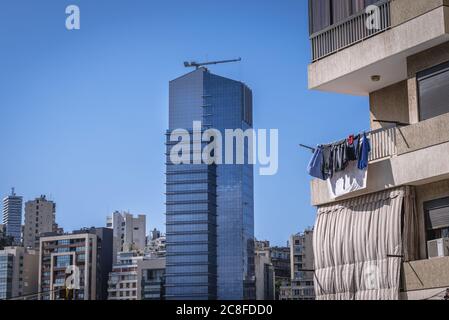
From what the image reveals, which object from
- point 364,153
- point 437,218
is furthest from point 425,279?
point 364,153

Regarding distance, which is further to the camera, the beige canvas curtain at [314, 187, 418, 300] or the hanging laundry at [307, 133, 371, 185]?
the hanging laundry at [307, 133, 371, 185]

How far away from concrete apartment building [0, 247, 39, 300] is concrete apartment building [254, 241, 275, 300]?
47140 millimetres

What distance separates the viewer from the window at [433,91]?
1748 centimetres

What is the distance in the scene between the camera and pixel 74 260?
17762 cm

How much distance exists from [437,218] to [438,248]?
0.69 meters

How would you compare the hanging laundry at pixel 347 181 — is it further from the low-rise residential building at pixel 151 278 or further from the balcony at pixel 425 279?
the low-rise residential building at pixel 151 278

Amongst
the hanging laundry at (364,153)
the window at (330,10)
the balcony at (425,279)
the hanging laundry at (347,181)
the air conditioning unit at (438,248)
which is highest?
the window at (330,10)

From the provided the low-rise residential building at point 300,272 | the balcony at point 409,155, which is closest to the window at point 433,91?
the balcony at point 409,155

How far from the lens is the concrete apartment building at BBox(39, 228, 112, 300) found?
17925 centimetres

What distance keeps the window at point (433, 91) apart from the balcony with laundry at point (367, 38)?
1.80ft

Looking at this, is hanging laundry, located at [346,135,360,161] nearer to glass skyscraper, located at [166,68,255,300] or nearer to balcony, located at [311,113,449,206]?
balcony, located at [311,113,449,206]

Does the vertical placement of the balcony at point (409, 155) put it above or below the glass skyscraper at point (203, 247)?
below

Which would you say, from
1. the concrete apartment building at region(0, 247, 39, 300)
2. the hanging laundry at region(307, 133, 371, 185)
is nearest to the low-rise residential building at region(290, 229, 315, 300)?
the concrete apartment building at region(0, 247, 39, 300)
